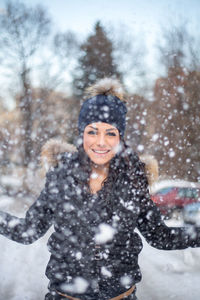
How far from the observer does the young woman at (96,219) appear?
1389mm

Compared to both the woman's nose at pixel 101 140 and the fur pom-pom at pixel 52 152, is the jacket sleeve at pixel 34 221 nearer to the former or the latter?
the fur pom-pom at pixel 52 152

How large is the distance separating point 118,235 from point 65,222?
301 mm

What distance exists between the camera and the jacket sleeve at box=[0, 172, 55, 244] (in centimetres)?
147

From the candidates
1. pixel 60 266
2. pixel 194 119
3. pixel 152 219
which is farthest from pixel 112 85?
pixel 194 119

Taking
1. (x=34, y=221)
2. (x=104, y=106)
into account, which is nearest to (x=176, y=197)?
(x=104, y=106)

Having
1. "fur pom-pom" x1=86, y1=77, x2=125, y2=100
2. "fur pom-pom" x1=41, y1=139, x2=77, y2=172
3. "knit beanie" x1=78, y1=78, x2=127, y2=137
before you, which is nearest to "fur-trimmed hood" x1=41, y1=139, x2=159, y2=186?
"fur pom-pom" x1=41, y1=139, x2=77, y2=172

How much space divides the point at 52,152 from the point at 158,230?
2.57ft

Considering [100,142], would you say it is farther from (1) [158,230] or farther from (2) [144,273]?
(2) [144,273]

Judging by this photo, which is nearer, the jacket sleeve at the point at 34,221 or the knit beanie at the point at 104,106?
the jacket sleeve at the point at 34,221

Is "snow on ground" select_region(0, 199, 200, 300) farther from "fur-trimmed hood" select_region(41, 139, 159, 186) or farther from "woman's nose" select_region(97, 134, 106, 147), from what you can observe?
"woman's nose" select_region(97, 134, 106, 147)

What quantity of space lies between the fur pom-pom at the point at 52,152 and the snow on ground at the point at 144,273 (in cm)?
203

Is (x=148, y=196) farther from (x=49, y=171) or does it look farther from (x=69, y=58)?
(x=69, y=58)

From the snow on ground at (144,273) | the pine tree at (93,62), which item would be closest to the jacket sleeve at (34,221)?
the snow on ground at (144,273)

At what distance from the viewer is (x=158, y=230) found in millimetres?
1510
